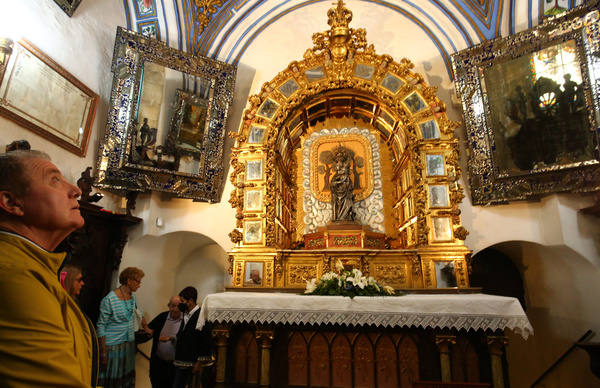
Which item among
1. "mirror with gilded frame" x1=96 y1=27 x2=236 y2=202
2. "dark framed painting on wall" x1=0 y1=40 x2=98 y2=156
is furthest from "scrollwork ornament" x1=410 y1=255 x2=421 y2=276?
"dark framed painting on wall" x1=0 y1=40 x2=98 y2=156

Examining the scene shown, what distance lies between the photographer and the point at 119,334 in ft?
14.5

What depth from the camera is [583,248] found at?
5.76 metres

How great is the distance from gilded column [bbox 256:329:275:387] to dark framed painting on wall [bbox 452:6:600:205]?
4648mm

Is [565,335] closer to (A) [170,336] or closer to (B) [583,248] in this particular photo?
(B) [583,248]

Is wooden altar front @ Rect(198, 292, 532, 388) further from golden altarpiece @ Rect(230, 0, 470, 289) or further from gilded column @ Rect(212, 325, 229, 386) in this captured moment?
golden altarpiece @ Rect(230, 0, 470, 289)

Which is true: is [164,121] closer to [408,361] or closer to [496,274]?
[408,361]

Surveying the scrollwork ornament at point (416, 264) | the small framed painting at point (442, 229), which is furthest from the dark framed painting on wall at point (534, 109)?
the scrollwork ornament at point (416, 264)

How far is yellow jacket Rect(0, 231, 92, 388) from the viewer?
90cm

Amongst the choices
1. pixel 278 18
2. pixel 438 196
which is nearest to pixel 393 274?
pixel 438 196

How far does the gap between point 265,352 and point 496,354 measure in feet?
8.86

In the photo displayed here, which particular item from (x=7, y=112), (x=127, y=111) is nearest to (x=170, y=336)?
(x=7, y=112)

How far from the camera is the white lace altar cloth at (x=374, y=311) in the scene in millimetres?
3902

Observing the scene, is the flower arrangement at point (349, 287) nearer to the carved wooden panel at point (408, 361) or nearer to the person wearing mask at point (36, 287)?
the carved wooden panel at point (408, 361)

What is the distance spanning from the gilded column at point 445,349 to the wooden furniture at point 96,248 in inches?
207
